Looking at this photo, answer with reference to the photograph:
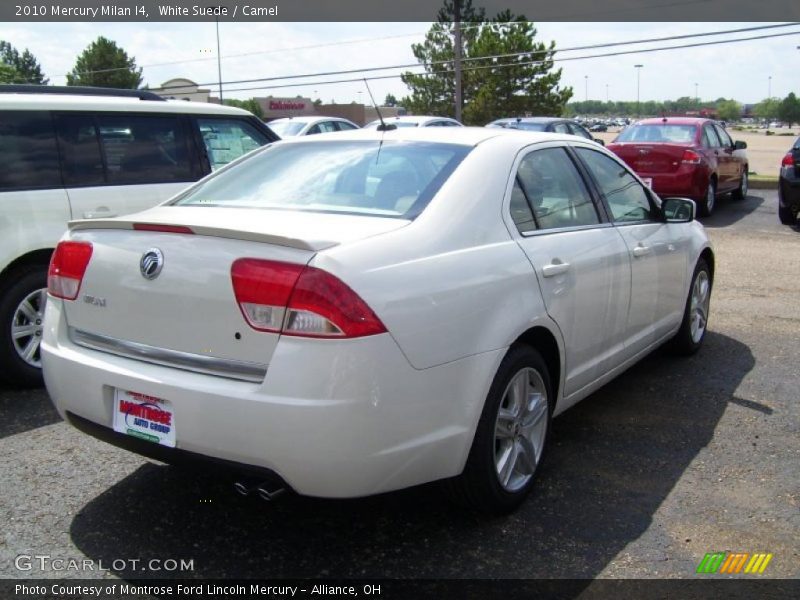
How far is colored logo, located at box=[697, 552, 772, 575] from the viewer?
301 centimetres

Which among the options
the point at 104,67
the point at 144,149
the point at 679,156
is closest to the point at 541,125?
the point at 679,156

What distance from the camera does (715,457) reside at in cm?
404

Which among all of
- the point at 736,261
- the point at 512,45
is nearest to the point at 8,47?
the point at 512,45

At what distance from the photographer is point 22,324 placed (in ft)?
17.0

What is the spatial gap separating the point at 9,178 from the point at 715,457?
455cm

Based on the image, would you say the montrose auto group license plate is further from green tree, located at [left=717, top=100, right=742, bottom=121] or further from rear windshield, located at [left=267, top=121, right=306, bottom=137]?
green tree, located at [left=717, top=100, right=742, bottom=121]

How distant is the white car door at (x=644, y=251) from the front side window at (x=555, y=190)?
211mm

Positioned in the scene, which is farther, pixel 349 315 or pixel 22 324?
pixel 22 324

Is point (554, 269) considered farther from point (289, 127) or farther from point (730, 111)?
point (730, 111)

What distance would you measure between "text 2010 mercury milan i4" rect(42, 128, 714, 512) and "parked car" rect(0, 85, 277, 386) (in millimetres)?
1802

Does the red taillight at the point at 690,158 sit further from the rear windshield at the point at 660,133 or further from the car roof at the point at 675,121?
the car roof at the point at 675,121

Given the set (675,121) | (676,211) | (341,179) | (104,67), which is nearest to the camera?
(341,179)

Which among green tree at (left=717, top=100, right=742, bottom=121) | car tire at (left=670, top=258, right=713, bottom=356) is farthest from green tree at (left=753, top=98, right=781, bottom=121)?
car tire at (left=670, top=258, right=713, bottom=356)

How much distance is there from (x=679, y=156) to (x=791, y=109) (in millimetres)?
148646
